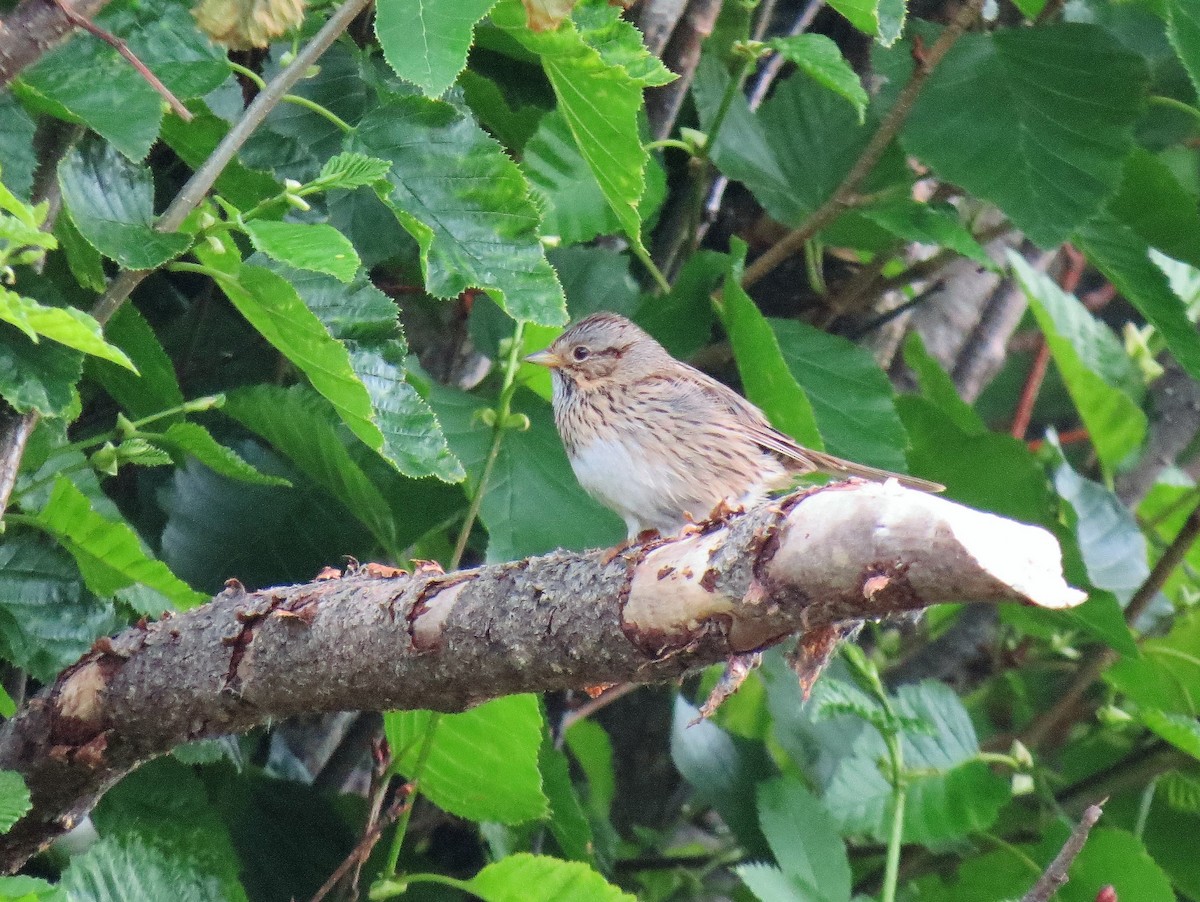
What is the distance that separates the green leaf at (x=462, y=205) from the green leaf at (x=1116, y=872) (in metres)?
1.80

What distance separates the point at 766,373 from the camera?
3.01 m

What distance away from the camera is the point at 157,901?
7.82 feet

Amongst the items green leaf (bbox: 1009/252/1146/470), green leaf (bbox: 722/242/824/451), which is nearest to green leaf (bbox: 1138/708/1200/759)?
green leaf (bbox: 1009/252/1146/470)

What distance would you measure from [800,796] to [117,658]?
62.5 inches

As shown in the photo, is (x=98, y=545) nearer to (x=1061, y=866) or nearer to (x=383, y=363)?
(x=383, y=363)

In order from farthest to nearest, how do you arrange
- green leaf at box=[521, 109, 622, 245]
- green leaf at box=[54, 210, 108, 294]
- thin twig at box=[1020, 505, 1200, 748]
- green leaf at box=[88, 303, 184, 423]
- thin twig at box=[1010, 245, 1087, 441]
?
thin twig at box=[1010, 245, 1087, 441], thin twig at box=[1020, 505, 1200, 748], green leaf at box=[521, 109, 622, 245], green leaf at box=[88, 303, 184, 423], green leaf at box=[54, 210, 108, 294]

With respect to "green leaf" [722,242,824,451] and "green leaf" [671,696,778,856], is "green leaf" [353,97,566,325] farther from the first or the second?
"green leaf" [671,696,778,856]

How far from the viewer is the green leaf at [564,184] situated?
3092 mm

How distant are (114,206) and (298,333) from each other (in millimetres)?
414

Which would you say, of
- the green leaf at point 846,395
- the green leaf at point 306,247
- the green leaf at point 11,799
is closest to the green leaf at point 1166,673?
the green leaf at point 846,395

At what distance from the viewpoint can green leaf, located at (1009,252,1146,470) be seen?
11.7 feet

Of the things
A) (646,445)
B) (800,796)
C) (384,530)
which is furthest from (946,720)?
(384,530)

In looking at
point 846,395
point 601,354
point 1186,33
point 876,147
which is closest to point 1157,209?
point 1186,33

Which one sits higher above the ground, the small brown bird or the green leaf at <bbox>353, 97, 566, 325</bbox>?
the green leaf at <bbox>353, 97, 566, 325</bbox>
